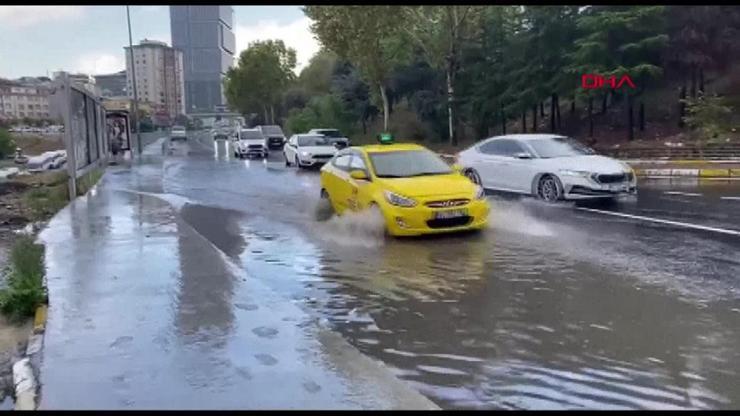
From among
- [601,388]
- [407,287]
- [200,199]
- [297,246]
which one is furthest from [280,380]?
[200,199]

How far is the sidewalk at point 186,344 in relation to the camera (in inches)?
172

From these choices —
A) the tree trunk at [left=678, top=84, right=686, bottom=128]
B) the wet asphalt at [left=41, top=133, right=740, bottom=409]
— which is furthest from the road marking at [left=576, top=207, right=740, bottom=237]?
the tree trunk at [left=678, top=84, right=686, bottom=128]

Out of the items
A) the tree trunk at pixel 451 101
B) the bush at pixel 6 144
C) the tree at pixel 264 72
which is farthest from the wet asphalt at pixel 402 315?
the tree at pixel 264 72

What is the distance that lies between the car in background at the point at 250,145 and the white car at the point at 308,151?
7369 millimetres

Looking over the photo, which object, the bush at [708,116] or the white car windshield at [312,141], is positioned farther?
the white car windshield at [312,141]

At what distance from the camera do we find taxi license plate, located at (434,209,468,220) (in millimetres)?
9867

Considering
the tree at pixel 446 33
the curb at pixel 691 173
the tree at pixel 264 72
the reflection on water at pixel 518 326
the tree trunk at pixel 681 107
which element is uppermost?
the tree at pixel 264 72

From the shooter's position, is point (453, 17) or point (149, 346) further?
point (453, 17)

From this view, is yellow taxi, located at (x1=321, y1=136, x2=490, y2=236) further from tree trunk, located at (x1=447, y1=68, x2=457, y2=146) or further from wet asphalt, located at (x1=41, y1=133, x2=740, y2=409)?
tree trunk, located at (x1=447, y1=68, x2=457, y2=146)

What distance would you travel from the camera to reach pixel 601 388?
4508mm

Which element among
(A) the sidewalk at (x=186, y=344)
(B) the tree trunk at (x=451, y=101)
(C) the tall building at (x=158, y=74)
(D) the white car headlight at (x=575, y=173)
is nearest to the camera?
(A) the sidewalk at (x=186, y=344)

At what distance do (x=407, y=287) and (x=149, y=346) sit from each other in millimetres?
2930

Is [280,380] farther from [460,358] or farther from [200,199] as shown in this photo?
[200,199]

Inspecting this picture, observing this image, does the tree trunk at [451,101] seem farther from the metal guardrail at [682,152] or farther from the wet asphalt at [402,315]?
the wet asphalt at [402,315]
